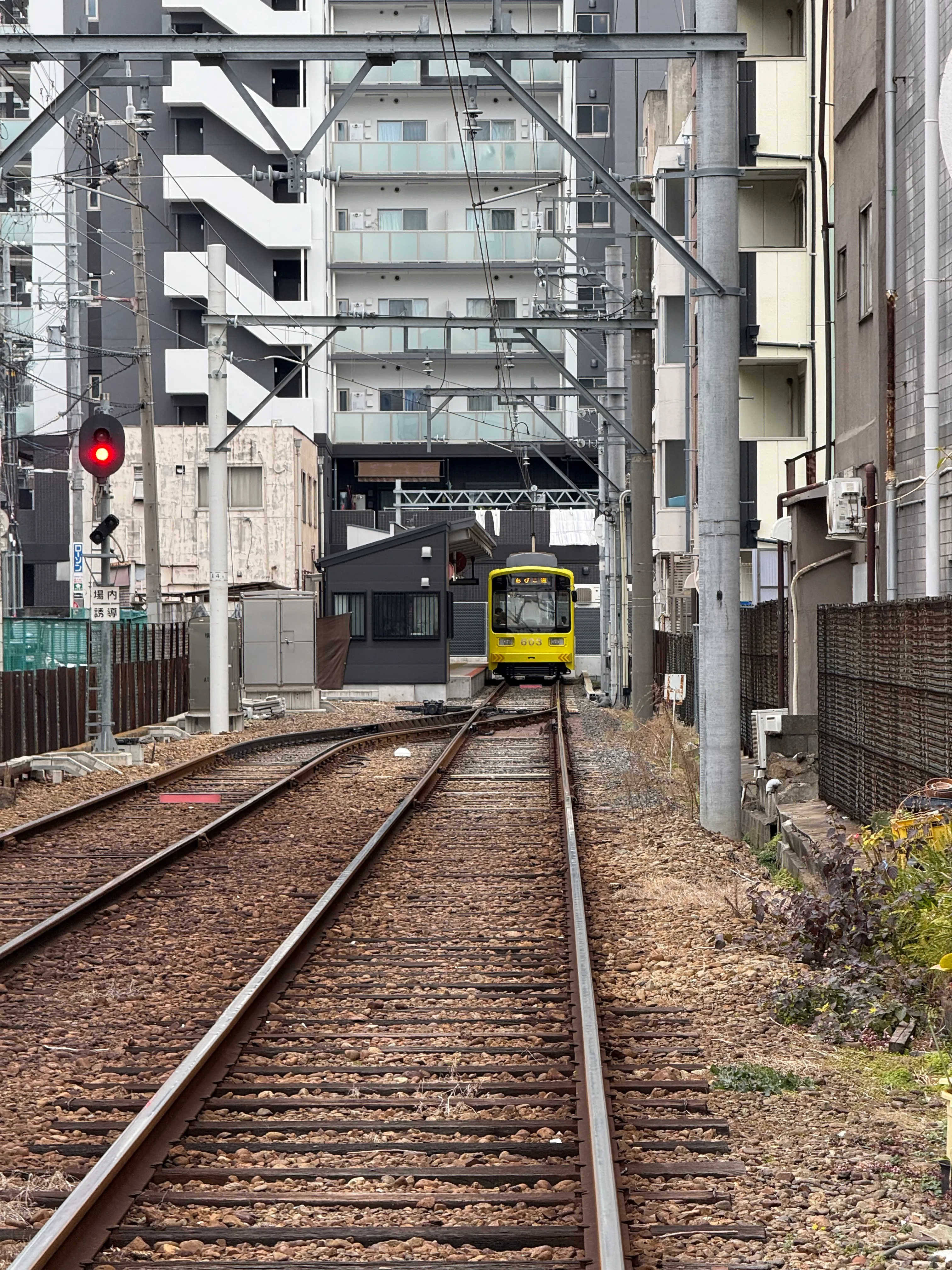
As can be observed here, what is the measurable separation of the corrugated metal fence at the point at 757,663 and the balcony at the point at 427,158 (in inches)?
1575

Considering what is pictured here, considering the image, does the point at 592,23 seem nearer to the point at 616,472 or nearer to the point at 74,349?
the point at 616,472

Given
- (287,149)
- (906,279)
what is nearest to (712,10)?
(906,279)

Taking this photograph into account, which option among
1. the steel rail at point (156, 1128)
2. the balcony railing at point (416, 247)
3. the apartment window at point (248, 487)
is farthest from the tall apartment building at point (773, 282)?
the balcony railing at point (416, 247)

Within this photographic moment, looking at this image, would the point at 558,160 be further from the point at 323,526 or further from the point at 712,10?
the point at 712,10

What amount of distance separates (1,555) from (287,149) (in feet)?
19.8

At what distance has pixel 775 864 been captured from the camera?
11547 mm

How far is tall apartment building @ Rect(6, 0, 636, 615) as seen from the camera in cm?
4962

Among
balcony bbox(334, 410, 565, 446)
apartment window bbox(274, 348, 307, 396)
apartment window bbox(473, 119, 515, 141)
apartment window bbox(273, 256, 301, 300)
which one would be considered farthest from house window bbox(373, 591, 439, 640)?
apartment window bbox(473, 119, 515, 141)

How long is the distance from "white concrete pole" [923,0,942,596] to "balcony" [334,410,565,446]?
43599mm

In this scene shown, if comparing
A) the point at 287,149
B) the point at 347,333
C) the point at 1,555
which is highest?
the point at 347,333

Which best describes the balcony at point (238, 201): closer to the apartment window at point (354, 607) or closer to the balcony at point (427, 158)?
the balcony at point (427, 158)

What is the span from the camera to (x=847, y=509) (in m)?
14.2

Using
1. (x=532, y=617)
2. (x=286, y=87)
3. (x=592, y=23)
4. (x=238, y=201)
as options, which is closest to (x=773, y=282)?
(x=532, y=617)

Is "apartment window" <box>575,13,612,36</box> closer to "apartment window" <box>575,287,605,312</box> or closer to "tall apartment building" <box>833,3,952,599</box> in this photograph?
"apartment window" <box>575,287,605,312</box>
